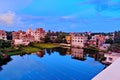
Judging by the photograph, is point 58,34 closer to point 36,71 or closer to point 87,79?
point 36,71

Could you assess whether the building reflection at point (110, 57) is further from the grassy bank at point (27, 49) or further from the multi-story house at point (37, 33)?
the multi-story house at point (37, 33)

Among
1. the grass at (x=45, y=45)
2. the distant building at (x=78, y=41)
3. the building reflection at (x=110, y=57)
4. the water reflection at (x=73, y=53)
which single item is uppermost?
the distant building at (x=78, y=41)

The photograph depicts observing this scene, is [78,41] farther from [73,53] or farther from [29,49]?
[29,49]

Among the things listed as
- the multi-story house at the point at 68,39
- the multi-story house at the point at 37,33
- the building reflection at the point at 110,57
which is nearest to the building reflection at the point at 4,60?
the building reflection at the point at 110,57

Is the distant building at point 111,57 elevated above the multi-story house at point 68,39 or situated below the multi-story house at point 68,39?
below


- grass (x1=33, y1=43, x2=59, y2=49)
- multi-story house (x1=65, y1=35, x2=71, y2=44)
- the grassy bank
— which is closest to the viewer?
the grassy bank

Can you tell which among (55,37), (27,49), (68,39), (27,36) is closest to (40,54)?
(27,49)

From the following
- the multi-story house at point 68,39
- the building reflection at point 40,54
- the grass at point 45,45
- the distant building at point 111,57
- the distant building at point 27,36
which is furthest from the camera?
the multi-story house at point 68,39

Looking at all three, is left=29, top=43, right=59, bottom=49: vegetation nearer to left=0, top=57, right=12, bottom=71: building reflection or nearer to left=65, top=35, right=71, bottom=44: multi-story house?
left=65, top=35, right=71, bottom=44: multi-story house

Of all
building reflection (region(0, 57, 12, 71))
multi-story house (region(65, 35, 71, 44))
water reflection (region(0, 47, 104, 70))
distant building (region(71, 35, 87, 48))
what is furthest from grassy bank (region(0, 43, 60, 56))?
distant building (region(71, 35, 87, 48))

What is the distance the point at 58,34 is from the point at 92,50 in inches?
86.7

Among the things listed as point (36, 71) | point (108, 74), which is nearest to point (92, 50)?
point (36, 71)

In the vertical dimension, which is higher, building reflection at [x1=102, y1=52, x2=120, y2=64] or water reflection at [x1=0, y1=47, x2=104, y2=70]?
building reflection at [x1=102, y1=52, x2=120, y2=64]

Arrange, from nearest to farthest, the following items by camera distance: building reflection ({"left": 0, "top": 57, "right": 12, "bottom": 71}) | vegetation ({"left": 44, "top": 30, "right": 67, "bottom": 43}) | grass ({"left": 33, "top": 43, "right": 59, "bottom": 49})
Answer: building reflection ({"left": 0, "top": 57, "right": 12, "bottom": 71}), grass ({"left": 33, "top": 43, "right": 59, "bottom": 49}), vegetation ({"left": 44, "top": 30, "right": 67, "bottom": 43})
